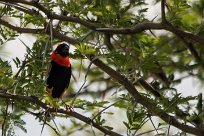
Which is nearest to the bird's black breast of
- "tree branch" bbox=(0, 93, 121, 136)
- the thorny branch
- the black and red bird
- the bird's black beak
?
the black and red bird

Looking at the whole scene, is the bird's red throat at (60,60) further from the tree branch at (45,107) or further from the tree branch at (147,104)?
the tree branch at (45,107)

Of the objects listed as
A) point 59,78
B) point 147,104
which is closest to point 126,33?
point 147,104

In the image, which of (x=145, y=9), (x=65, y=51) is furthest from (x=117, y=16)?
(x=65, y=51)

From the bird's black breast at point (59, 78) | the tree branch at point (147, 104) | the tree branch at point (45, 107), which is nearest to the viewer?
the tree branch at point (45, 107)

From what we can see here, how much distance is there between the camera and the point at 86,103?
305cm

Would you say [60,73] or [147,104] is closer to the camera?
[147,104]

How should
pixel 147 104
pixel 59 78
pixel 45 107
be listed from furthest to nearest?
pixel 59 78 → pixel 147 104 → pixel 45 107

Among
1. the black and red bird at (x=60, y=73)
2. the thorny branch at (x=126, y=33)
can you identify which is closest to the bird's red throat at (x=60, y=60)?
the black and red bird at (x=60, y=73)

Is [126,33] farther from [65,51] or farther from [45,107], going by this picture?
[65,51]

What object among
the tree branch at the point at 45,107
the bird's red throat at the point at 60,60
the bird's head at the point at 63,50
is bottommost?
the bird's red throat at the point at 60,60

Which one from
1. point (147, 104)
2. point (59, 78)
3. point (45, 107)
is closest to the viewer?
point (45, 107)

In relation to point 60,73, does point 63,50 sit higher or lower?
higher

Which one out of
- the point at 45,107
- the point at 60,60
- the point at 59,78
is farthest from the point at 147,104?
the point at 60,60

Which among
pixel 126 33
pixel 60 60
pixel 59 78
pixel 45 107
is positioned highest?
pixel 126 33
